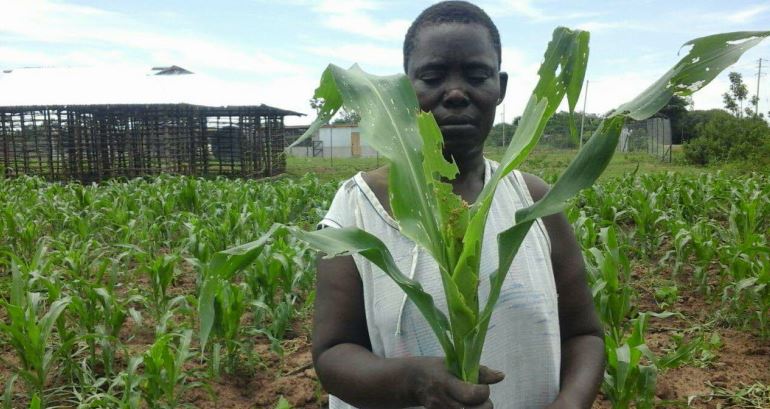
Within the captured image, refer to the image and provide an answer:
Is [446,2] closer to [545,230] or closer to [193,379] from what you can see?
[545,230]

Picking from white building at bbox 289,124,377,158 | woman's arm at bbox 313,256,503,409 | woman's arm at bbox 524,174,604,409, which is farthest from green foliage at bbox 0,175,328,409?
white building at bbox 289,124,377,158

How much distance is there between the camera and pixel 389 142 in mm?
993

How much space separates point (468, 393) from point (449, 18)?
630 mm

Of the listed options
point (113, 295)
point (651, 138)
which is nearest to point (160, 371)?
point (113, 295)

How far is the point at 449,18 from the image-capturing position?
114cm

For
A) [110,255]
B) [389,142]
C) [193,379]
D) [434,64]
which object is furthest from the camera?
[110,255]

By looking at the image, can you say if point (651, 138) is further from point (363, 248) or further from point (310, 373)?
point (363, 248)

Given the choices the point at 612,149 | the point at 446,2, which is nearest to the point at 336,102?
the point at 446,2

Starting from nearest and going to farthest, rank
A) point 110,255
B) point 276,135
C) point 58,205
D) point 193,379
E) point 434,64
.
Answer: point 434,64 < point 193,379 < point 110,255 < point 58,205 < point 276,135

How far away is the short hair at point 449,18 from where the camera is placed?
1.14m

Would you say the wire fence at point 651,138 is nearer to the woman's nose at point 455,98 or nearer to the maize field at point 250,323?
the maize field at point 250,323

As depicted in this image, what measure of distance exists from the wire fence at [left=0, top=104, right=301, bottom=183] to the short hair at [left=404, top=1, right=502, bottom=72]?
16119 millimetres

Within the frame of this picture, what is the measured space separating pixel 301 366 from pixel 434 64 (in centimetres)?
218

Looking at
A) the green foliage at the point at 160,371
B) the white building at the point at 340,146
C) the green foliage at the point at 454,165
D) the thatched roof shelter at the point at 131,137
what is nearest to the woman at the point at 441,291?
the green foliage at the point at 454,165
